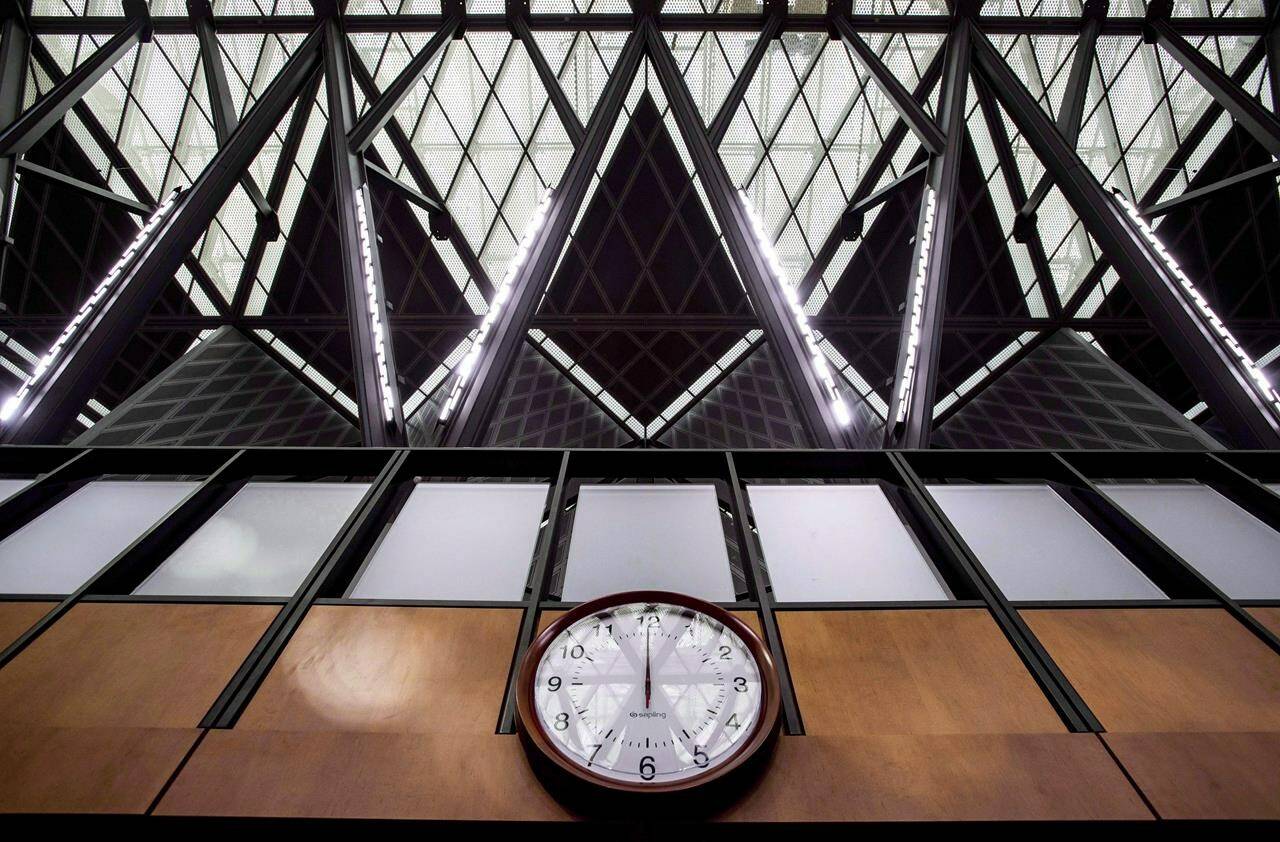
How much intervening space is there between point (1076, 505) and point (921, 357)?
2.91 m

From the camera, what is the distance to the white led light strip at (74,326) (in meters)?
8.80

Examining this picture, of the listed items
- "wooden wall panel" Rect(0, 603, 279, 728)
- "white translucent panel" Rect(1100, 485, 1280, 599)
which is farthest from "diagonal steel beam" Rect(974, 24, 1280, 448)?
"wooden wall panel" Rect(0, 603, 279, 728)

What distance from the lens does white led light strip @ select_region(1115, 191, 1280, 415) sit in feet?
29.9

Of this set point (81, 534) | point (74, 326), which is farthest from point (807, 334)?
point (74, 326)

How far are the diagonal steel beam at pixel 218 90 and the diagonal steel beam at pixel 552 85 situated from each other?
22.4ft

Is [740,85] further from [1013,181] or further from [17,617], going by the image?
[17,617]

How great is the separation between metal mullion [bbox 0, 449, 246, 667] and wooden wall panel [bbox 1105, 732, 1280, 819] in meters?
8.19

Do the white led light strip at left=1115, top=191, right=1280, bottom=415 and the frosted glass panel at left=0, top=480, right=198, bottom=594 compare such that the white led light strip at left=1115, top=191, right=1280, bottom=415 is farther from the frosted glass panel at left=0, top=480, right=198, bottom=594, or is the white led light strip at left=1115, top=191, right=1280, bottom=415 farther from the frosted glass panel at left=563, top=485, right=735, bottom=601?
the frosted glass panel at left=0, top=480, right=198, bottom=594

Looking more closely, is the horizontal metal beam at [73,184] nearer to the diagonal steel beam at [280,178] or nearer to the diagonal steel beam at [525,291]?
the diagonal steel beam at [280,178]

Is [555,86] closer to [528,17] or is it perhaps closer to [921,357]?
[528,17]

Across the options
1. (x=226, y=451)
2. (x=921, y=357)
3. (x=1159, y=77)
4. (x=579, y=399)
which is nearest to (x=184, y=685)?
(x=226, y=451)

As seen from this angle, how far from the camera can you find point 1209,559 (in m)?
6.85

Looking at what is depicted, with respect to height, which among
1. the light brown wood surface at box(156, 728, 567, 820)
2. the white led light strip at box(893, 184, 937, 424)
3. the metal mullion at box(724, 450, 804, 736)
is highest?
the white led light strip at box(893, 184, 937, 424)

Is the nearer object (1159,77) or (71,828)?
(71,828)
